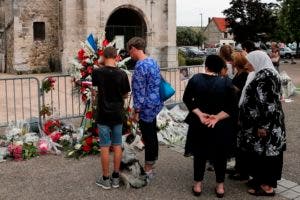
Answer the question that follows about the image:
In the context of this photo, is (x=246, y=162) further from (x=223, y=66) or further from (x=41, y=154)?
(x=41, y=154)

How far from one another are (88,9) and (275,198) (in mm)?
20033

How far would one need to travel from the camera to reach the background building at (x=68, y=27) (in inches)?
960

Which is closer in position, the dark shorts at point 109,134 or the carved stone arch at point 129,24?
the dark shorts at point 109,134

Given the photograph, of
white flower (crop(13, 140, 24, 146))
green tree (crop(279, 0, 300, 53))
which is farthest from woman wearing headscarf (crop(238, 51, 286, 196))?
green tree (crop(279, 0, 300, 53))

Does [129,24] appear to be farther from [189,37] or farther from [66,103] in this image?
[189,37]

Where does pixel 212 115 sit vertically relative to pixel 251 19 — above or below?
below

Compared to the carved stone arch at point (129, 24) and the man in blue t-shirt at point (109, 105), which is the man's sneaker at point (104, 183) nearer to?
the man in blue t-shirt at point (109, 105)

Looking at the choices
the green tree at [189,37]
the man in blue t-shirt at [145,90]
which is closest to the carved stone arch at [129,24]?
the man in blue t-shirt at [145,90]

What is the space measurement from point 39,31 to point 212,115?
22.3 meters

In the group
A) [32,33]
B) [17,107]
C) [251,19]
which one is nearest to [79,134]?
[17,107]

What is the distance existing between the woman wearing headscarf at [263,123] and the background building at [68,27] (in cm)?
1914

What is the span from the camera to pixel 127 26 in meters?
26.7

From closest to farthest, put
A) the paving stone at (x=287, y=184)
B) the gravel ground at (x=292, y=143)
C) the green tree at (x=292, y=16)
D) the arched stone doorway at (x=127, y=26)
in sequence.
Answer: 1. the paving stone at (x=287, y=184)
2. the gravel ground at (x=292, y=143)
3. the arched stone doorway at (x=127, y=26)
4. the green tree at (x=292, y=16)

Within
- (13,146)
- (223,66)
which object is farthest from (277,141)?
(13,146)
